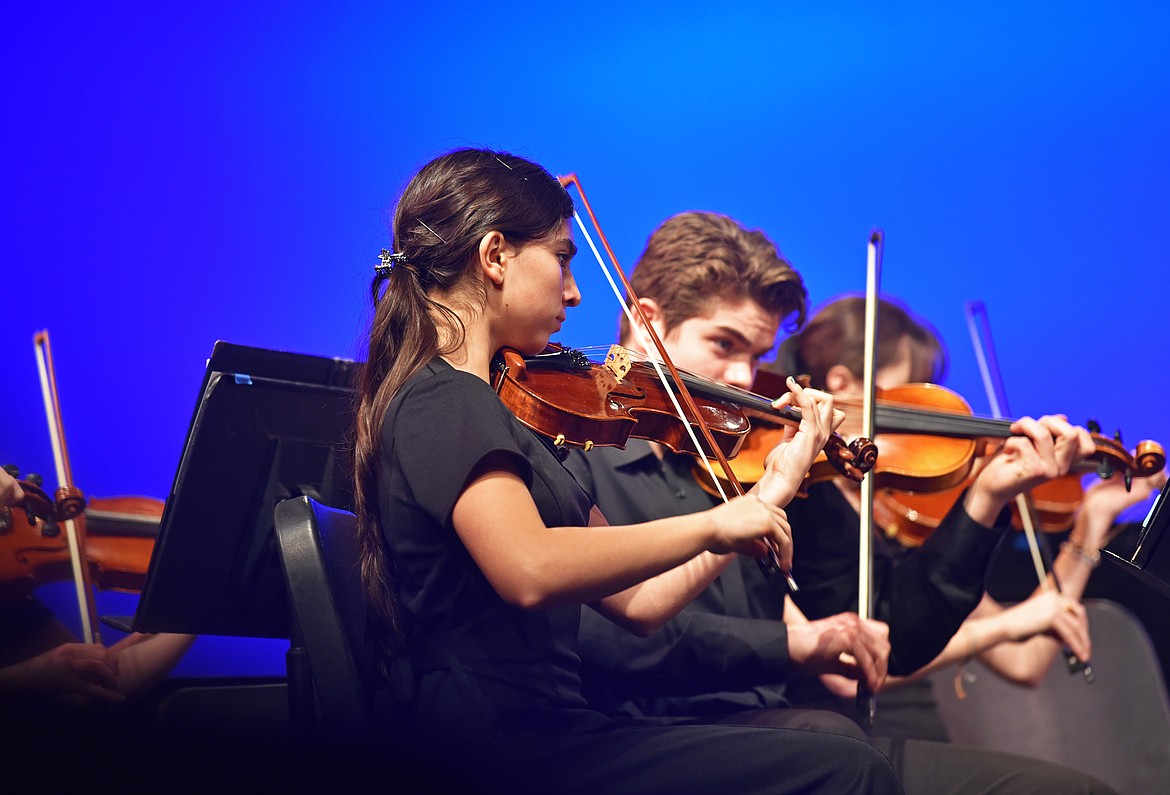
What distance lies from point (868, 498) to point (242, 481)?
1.05 m

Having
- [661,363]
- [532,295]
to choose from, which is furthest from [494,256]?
[661,363]

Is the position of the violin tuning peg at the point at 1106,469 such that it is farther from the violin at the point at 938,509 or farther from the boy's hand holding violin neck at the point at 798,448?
the boy's hand holding violin neck at the point at 798,448

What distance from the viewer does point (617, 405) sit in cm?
146

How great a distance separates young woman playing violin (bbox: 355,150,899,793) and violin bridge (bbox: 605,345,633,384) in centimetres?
17

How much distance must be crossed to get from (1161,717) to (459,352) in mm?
2050

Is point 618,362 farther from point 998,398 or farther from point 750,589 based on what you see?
point 998,398

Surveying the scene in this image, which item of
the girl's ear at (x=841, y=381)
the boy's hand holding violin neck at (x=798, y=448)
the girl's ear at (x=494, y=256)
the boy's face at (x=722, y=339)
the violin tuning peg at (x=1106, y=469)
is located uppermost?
the girl's ear at (x=841, y=381)

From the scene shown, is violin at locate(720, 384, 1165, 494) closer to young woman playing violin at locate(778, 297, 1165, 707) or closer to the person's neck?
young woman playing violin at locate(778, 297, 1165, 707)

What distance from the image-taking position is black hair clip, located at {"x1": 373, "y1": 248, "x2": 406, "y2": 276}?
1.34 metres

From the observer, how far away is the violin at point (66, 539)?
1621mm

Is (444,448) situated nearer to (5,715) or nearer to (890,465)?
(5,715)

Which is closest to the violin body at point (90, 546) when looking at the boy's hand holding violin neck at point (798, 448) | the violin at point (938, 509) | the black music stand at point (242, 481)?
the black music stand at point (242, 481)

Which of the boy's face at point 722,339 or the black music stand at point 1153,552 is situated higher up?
the boy's face at point 722,339

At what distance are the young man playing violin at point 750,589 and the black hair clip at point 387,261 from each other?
0.48 metres
